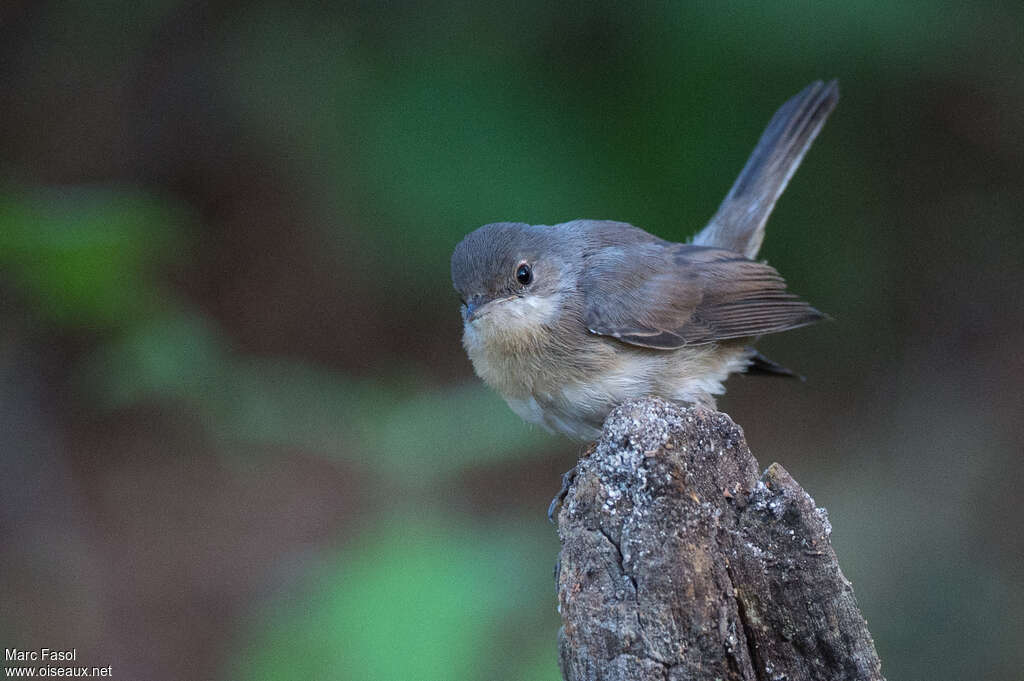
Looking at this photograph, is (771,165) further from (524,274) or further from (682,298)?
(524,274)

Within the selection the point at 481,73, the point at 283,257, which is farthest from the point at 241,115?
the point at 481,73

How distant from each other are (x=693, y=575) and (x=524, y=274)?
208 cm

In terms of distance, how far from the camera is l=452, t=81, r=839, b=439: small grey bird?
385cm

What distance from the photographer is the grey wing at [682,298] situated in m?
4.02

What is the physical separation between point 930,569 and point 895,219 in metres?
2.50

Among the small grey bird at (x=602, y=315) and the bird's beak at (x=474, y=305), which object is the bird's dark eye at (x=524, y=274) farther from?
the bird's beak at (x=474, y=305)

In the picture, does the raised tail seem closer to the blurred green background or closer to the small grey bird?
the small grey bird

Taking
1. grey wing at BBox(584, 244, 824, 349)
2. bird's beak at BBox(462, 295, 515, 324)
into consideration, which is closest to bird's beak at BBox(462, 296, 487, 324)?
bird's beak at BBox(462, 295, 515, 324)

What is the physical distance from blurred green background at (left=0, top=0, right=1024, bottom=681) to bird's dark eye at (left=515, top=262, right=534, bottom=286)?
0.69 meters

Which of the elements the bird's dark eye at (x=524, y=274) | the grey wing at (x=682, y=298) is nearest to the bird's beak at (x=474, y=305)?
the bird's dark eye at (x=524, y=274)

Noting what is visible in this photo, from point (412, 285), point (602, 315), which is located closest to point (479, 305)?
point (602, 315)

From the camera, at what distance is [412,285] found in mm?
6602

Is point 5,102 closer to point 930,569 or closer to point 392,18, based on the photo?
point 392,18

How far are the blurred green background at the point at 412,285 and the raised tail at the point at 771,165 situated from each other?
439mm
